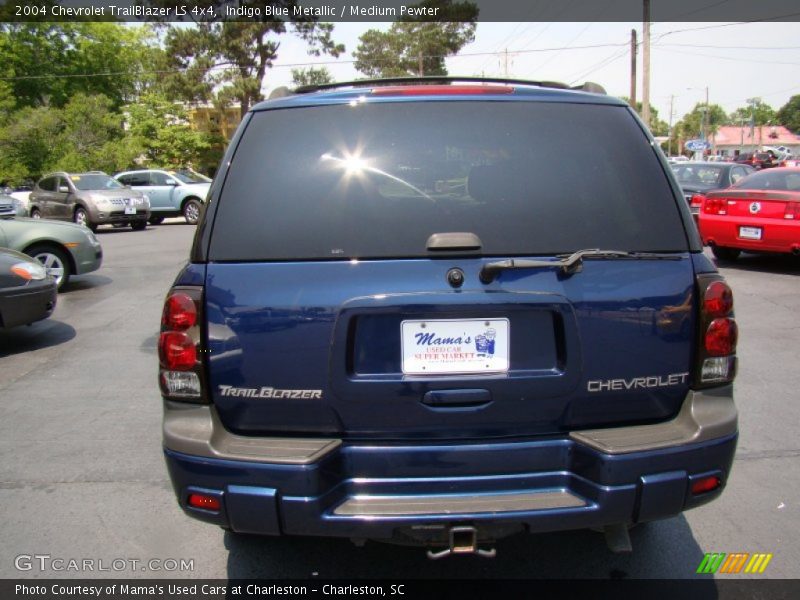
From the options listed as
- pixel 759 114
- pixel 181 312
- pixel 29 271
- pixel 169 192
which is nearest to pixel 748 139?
pixel 759 114

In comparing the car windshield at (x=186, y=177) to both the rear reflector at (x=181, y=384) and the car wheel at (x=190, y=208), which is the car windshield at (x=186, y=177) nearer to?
the car wheel at (x=190, y=208)

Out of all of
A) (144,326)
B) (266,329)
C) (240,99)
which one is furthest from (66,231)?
(240,99)

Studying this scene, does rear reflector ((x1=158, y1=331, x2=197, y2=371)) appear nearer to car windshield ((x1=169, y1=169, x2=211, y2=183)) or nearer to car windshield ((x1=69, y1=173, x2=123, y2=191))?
car windshield ((x1=69, y1=173, x2=123, y2=191))

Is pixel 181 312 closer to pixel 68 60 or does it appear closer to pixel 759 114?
pixel 68 60

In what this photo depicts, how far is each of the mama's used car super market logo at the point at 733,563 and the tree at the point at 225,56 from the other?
36.2 metres

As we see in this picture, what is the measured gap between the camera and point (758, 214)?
930cm

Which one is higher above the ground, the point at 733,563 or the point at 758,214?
the point at 758,214

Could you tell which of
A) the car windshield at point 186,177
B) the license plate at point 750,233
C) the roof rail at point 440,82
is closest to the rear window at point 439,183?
the roof rail at point 440,82

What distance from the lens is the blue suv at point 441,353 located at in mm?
2168

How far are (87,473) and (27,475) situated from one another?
35 cm

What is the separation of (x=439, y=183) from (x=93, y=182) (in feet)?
61.3

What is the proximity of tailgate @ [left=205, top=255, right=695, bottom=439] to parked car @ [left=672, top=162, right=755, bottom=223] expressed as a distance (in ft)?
39.0

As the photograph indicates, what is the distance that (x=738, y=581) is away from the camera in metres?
2.74

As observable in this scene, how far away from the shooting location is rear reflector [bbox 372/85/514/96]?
250cm
